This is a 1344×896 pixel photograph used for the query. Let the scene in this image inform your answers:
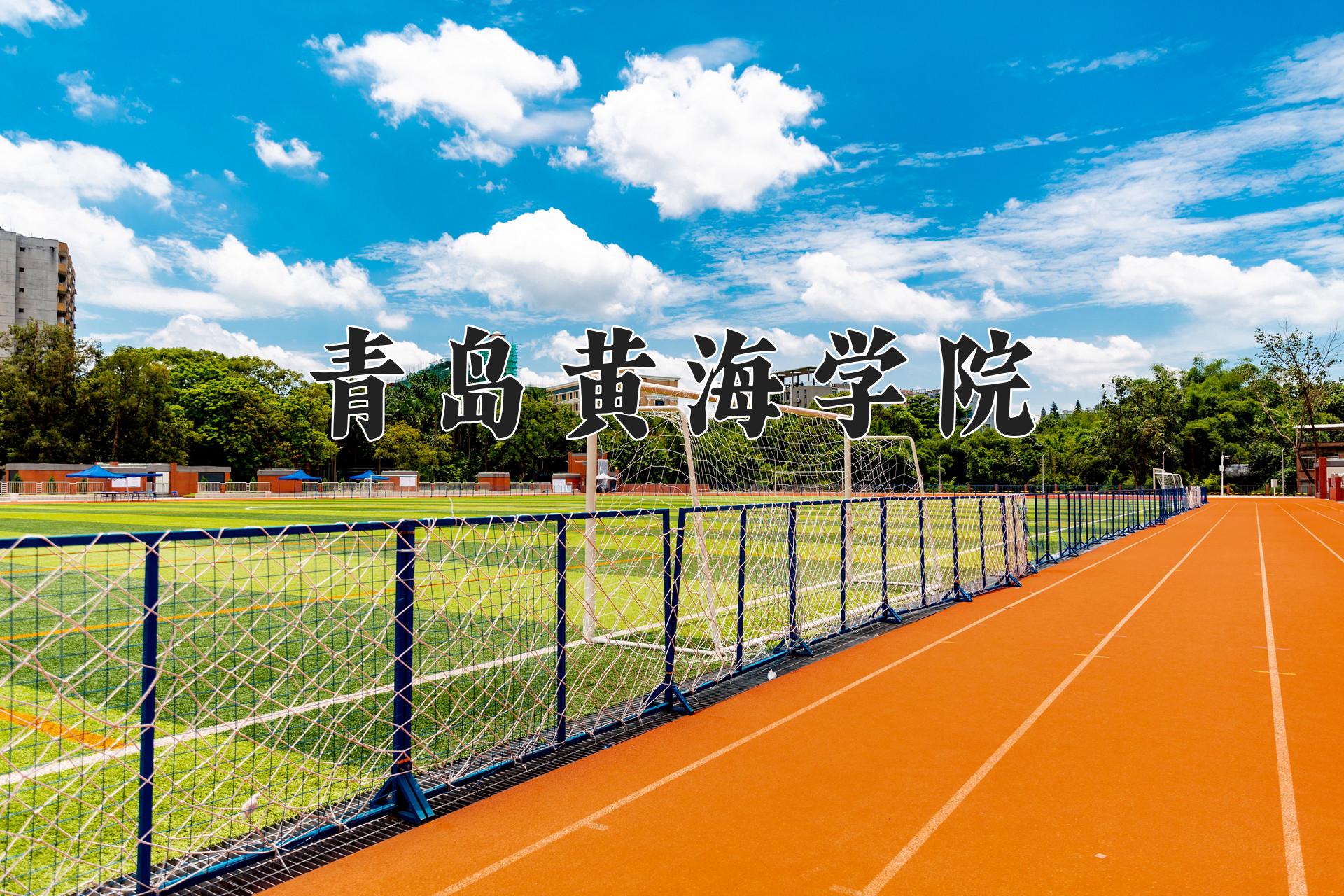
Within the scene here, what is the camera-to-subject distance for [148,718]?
331 cm

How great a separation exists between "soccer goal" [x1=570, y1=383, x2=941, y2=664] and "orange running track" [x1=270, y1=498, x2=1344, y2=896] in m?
1.27

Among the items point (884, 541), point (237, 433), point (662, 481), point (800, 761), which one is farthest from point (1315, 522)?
point (237, 433)

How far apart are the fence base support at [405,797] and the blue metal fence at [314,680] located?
12 mm

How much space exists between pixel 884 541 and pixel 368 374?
11.5 metres

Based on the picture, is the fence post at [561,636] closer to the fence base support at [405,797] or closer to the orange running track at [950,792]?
the orange running track at [950,792]

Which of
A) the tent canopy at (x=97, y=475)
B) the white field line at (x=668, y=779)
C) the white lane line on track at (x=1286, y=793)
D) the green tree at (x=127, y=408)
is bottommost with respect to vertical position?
the white lane line on track at (x=1286, y=793)

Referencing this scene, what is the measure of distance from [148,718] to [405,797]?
143 centimetres

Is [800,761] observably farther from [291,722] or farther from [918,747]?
[291,722]

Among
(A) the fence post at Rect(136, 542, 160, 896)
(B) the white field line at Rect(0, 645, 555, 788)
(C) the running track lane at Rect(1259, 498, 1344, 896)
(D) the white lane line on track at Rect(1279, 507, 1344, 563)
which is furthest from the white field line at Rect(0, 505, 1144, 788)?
(D) the white lane line on track at Rect(1279, 507, 1344, 563)

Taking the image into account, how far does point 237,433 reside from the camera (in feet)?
201

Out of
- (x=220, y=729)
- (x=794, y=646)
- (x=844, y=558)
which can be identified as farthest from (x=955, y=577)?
(x=220, y=729)

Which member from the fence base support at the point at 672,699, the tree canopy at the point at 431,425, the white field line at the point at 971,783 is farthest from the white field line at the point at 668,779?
the tree canopy at the point at 431,425

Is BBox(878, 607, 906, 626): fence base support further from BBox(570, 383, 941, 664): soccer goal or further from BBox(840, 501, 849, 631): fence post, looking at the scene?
BBox(840, 501, 849, 631): fence post

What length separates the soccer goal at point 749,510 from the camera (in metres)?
7.62
